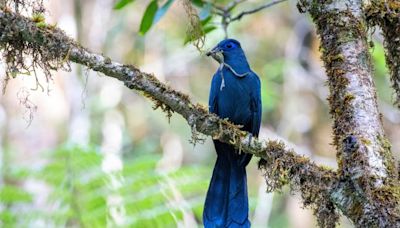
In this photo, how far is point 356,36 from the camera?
2535mm

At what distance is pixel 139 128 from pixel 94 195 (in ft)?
16.5

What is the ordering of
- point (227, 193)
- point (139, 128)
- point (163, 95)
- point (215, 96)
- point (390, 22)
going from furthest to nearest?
point (139, 128), point (215, 96), point (227, 193), point (390, 22), point (163, 95)

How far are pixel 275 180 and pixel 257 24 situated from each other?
6.37 meters

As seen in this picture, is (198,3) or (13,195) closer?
(198,3)

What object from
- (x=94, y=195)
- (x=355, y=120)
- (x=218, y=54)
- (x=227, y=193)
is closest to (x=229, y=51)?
(x=218, y=54)

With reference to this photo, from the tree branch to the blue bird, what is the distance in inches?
40.1

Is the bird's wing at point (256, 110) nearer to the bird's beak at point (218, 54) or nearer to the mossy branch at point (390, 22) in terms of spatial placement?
the bird's beak at point (218, 54)

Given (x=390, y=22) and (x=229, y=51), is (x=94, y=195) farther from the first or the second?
(x=390, y=22)

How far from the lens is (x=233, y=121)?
150 inches

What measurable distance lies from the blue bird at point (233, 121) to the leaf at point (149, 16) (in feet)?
1.46

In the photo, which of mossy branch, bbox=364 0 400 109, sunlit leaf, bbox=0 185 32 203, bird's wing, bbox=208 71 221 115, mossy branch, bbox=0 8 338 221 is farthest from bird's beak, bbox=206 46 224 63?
sunlit leaf, bbox=0 185 32 203

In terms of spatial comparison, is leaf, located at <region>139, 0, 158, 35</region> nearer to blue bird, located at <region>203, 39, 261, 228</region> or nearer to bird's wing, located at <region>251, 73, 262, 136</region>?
blue bird, located at <region>203, 39, 261, 228</region>

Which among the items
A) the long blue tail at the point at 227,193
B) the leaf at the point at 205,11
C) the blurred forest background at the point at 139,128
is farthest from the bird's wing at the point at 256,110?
the blurred forest background at the point at 139,128

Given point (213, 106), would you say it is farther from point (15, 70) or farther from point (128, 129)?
point (128, 129)
